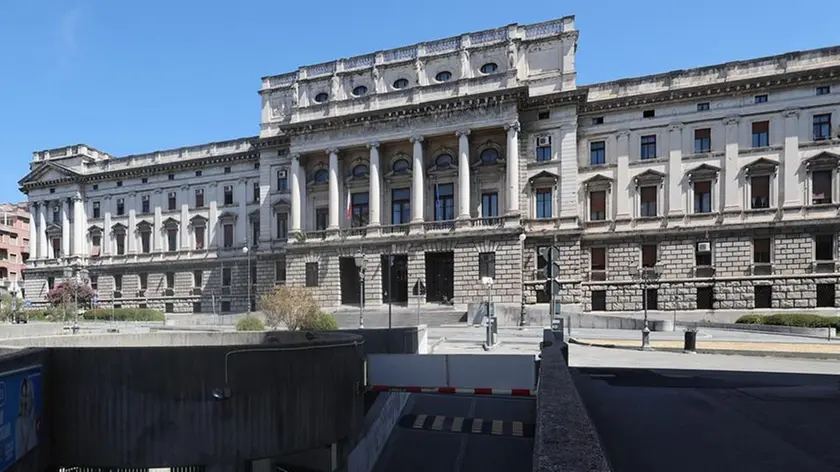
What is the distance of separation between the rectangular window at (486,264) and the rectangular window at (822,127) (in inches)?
960

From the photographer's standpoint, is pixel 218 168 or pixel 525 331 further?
pixel 218 168

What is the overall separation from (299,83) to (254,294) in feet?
70.8

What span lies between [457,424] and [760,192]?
34.1 meters

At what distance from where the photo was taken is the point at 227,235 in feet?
168

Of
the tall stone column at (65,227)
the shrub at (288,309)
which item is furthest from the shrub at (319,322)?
the tall stone column at (65,227)

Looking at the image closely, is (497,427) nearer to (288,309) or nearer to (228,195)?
(288,309)

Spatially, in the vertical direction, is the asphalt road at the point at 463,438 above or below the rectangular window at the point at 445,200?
below

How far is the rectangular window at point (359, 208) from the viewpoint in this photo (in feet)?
142

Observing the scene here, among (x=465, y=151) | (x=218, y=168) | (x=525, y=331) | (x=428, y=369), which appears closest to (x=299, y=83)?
(x=218, y=168)

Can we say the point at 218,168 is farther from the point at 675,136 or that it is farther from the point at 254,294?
the point at 675,136

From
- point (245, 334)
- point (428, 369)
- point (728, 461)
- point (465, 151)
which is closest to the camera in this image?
point (728, 461)

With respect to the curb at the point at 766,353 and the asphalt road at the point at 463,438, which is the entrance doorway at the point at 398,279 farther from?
the asphalt road at the point at 463,438

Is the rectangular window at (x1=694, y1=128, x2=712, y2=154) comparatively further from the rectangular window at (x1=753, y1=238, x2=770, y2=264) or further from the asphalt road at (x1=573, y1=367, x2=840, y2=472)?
the asphalt road at (x1=573, y1=367, x2=840, y2=472)

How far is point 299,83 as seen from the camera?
4503 cm
